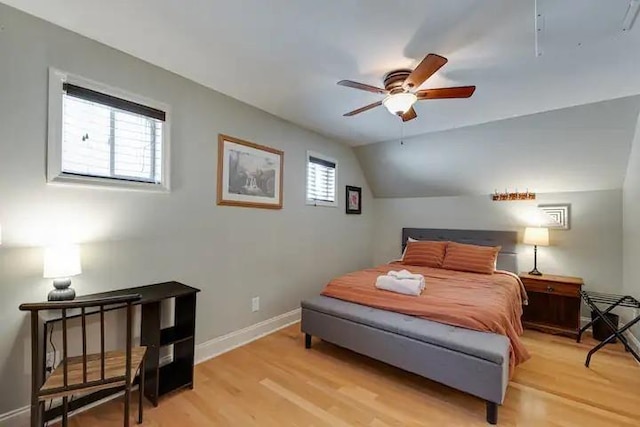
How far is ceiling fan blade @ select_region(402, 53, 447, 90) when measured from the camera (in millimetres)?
1672

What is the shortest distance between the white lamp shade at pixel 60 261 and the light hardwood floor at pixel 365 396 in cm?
96

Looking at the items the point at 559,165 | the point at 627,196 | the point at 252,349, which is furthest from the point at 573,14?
the point at 252,349

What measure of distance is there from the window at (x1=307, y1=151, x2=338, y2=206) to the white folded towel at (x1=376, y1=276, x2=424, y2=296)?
147cm

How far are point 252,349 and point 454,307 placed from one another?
1896 mm

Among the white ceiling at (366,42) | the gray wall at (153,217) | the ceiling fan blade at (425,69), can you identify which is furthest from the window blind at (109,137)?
the ceiling fan blade at (425,69)

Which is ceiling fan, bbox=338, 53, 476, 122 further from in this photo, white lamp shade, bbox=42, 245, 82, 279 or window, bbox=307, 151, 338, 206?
white lamp shade, bbox=42, 245, 82, 279

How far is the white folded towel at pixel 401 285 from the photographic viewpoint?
2.66 m

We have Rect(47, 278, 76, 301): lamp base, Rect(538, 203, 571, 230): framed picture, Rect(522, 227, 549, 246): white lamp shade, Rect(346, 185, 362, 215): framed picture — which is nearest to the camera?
Rect(47, 278, 76, 301): lamp base

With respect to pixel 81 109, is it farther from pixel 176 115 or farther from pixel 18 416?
pixel 18 416

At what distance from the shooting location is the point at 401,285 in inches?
107

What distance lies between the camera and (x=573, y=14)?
1.62m

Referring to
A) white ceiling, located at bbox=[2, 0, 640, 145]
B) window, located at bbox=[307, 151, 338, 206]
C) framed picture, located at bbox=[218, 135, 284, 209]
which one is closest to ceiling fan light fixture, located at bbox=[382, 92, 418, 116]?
white ceiling, located at bbox=[2, 0, 640, 145]

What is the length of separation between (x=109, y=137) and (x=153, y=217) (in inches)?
25.4

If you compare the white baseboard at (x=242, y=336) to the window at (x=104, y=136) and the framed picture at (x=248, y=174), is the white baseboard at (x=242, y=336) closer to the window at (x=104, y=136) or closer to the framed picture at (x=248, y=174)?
the framed picture at (x=248, y=174)
